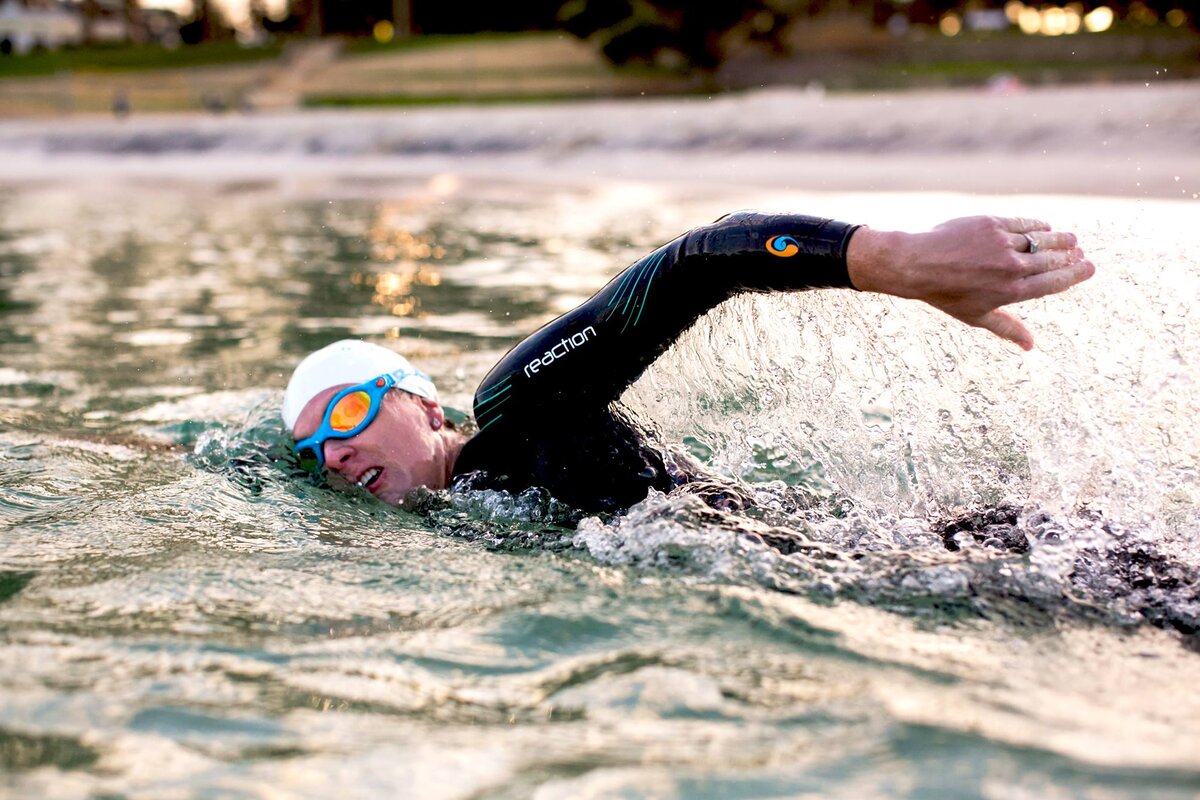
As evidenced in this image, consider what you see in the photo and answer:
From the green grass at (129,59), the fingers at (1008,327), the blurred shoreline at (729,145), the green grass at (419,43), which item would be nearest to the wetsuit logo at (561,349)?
the fingers at (1008,327)

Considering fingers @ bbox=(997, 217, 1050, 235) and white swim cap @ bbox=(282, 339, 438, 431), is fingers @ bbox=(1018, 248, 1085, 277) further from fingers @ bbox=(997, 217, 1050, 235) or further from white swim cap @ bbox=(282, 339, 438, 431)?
white swim cap @ bbox=(282, 339, 438, 431)

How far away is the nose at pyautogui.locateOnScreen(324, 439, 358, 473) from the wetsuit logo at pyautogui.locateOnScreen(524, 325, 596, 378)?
0.73m

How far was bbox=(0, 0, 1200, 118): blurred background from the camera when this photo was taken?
4041 cm

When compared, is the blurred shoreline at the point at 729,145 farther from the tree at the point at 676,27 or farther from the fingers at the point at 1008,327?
the tree at the point at 676,27

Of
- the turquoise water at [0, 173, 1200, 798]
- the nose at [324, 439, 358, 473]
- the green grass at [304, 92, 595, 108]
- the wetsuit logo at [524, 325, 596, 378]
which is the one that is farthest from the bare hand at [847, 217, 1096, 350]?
the green grass at [304, 92, 595, 108]

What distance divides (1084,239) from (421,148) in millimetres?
23680

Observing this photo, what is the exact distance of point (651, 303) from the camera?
12.6 ft

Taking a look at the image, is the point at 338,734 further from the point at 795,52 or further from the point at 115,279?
the point at 795,52

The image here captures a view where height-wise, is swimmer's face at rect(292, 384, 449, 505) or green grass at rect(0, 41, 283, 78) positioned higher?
green grass at rect(0, 41, 283, 78)

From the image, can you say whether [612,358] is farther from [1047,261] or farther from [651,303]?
[1047,261]

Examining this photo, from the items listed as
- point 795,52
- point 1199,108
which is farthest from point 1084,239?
point 795,52

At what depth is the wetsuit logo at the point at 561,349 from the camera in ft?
13.0

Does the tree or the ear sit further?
the tree

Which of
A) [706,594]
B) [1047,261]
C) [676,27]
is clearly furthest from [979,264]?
[676,27]
